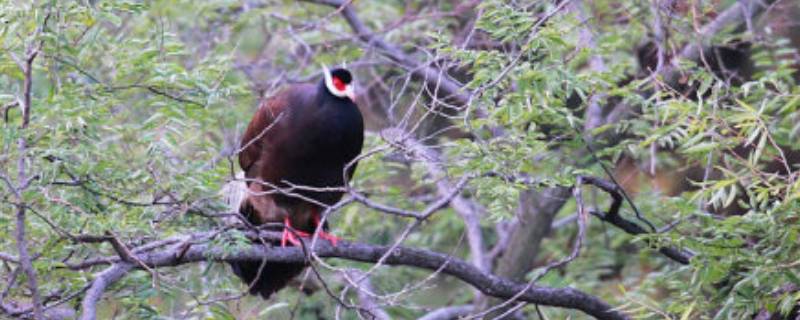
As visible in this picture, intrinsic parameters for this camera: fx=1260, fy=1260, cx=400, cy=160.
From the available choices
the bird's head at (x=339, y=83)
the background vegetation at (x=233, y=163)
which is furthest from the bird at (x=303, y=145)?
the background vegetation at (x=233, y=163)

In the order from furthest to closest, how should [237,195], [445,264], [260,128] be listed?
[237,195], [260,128], [445,264]

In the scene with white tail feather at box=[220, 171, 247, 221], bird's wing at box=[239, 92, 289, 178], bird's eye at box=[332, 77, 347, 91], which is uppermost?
bird's eye at box=[332, 77, 347, 91]

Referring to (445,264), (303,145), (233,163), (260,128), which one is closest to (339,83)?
(303,145)

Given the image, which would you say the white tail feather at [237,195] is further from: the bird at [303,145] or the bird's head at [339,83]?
the bird's head at [339,83]

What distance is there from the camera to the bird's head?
4824mm

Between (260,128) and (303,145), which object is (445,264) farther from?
(260,128)

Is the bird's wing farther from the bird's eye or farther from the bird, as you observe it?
the bird's eye

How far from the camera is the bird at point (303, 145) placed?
4.75m

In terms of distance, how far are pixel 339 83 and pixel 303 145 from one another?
11.1 inches

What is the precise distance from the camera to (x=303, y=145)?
4.79 meters

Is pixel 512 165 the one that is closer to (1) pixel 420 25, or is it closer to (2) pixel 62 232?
(2) pixel 62 232

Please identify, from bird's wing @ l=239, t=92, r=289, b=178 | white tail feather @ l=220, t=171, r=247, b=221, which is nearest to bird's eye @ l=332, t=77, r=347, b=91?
bird's wing @ l=239, t=92, r=289, b=178

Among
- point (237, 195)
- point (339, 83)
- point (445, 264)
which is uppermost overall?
point (339, 83)

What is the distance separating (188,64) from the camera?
6664mm
